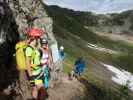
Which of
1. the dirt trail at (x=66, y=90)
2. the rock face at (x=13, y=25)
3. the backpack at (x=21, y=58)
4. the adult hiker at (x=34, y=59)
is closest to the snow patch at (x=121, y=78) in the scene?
the dirt trail at (x=66, y=90)

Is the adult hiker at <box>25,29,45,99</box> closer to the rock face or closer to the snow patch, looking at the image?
the rock face

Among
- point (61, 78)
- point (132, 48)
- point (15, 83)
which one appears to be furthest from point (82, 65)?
point (132, 48)

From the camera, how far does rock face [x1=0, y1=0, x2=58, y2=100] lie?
25.0 metres

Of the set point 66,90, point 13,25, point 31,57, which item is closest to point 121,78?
point 66,90

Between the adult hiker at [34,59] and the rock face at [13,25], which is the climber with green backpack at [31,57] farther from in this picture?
the rock face at [13,25]

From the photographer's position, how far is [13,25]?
2788cm

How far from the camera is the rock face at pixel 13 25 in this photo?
25.0 metres

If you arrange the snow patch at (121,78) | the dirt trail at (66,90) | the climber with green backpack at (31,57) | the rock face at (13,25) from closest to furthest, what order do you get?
the climber with green backpack at (31,57)
the rock face at (13,25)
the dirt trail at (66,90)
the snow patch at (121,78)

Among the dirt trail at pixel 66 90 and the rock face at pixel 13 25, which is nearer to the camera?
the rock face at pixel 13 25

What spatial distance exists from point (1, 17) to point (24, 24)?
6.76 metres

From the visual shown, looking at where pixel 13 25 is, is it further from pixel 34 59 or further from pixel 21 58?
Answer: pixel 21 58

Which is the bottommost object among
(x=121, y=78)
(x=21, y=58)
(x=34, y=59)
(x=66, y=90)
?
(x=121, y=78)

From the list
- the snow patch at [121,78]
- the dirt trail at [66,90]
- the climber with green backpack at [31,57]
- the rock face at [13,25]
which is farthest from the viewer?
the snow patch at [121,78]

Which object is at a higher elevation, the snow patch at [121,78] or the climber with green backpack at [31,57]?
the climber with green backpack at [31,57]
